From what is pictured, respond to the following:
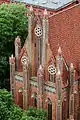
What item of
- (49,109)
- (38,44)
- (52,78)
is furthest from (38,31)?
(49,109)

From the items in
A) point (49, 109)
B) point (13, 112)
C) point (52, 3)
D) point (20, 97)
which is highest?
point (52, 3)

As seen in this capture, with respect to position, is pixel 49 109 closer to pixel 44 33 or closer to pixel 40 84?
pixel 40 84

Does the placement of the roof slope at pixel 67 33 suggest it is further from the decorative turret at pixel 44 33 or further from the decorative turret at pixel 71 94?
the decorative turret at pixel 71 94

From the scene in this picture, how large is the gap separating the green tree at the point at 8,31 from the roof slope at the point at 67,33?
45.0 feet

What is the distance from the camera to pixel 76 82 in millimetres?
57000

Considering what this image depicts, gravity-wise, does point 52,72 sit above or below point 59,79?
above

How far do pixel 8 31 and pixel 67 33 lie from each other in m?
14.7

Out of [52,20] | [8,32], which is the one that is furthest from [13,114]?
[8,32]

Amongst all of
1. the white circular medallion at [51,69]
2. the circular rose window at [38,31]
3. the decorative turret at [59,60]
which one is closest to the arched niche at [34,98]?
A: the white circular medallion at [51,69]

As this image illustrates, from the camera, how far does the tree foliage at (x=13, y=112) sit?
53219 mm

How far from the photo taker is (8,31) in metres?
68.7

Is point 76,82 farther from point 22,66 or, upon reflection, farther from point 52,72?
point 22,66

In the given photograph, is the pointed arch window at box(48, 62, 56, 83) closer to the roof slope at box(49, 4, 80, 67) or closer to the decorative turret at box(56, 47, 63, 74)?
the decorative turret at box(56, 47, 63, 74)

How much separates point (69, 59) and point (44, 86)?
4.93 m
